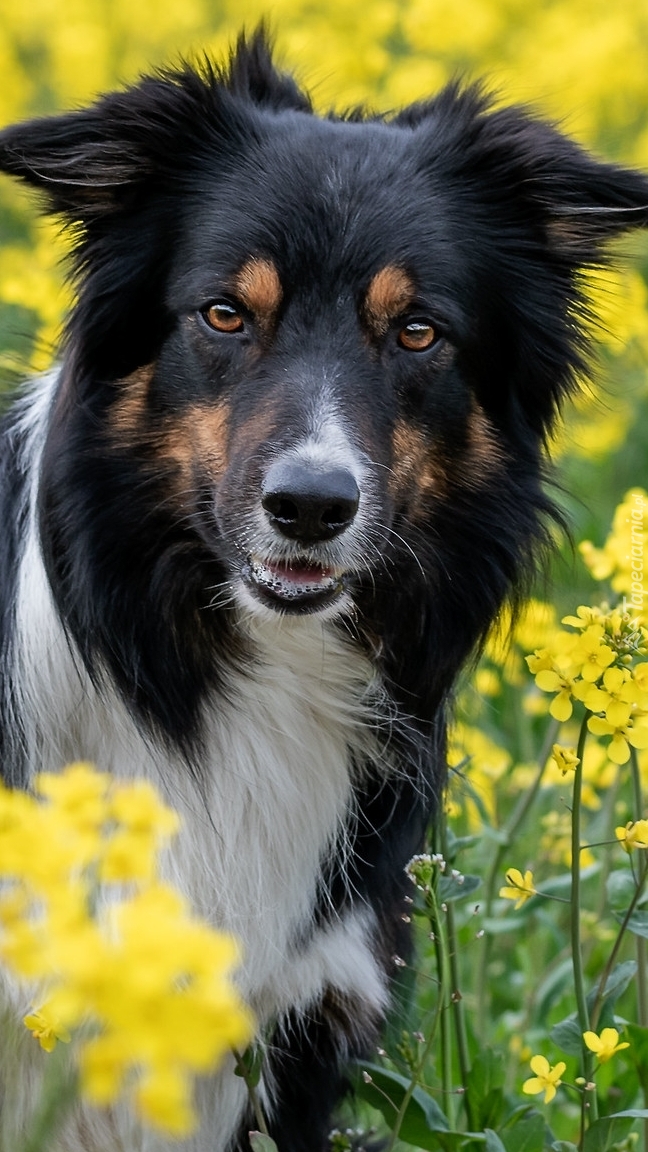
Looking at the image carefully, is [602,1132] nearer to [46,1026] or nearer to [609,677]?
[609,677]

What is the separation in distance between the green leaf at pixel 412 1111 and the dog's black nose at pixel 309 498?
1.11m

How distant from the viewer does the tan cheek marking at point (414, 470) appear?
3.25 m

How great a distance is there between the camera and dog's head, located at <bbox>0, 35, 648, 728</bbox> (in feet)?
10.2

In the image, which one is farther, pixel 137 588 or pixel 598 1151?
pixel 137 588

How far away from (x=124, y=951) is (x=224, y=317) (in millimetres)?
2203

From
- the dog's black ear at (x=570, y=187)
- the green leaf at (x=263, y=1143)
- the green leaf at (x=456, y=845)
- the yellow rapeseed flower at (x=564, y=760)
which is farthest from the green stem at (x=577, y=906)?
the dog's black ear at (x=570, y=187)

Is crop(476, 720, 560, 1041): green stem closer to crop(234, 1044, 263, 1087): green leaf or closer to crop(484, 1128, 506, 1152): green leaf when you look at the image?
crop(484, 1128, 506, 1152): green leaf

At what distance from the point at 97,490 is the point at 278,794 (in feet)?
2.72

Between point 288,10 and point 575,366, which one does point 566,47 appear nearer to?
point 288,10

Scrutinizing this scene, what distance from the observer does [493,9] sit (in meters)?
10.7

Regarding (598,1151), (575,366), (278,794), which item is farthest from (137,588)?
(598,1151)

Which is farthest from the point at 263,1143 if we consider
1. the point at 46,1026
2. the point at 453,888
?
the point at 46,1026

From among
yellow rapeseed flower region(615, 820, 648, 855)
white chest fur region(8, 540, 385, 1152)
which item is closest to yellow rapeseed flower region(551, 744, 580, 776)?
yellow rapeseed flower region(615, 820, 648, 855)

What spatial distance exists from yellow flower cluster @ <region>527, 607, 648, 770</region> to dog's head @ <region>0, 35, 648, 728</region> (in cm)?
59
